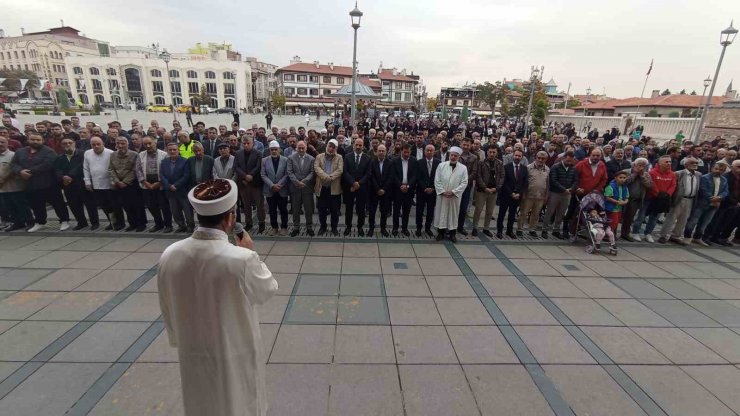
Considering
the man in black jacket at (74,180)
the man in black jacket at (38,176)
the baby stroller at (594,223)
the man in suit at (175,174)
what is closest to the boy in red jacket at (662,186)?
the baby stroller at (594,223)

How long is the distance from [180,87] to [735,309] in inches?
3522

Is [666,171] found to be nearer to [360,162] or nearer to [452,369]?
[360,162]

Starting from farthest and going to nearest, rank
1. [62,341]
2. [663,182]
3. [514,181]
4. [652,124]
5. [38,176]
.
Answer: [652,124]
[514,181]
[663,182]
[38,176]
[62,341]

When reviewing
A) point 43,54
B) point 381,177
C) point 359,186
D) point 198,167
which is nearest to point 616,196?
point 381,177

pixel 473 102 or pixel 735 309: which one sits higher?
pixel 473 102

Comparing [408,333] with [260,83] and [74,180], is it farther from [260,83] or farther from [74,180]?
[260,83]

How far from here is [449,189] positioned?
648 centimetres

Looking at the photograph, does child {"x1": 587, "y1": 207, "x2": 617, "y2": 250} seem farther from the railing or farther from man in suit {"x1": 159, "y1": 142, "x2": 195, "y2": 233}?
the railing

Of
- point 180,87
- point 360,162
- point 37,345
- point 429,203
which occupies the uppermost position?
point 180,87

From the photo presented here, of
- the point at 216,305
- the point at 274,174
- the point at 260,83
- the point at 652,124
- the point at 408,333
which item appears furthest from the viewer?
the point at 260,83

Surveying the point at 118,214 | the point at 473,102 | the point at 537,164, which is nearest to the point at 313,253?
the point at 118,214

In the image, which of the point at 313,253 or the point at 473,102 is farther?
the point at 473,102

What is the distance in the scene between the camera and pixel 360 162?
6.61 metres

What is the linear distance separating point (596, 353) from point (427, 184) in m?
3.97
